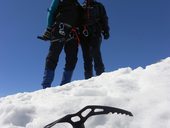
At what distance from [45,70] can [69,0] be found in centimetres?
183

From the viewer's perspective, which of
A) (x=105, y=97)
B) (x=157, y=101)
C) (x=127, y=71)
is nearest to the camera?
(x=157, y=101)

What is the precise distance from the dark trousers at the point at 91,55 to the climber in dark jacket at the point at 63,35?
0.26 m

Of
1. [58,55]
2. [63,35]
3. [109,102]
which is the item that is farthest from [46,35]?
[109,102]

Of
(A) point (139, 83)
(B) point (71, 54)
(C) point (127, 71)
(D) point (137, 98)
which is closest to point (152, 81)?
(A) point (139, 83)

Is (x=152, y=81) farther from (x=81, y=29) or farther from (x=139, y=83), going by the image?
(x=81, y=29)

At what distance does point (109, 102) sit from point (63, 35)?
4302 mm

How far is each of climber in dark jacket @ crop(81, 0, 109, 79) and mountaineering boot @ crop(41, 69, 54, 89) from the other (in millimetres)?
857

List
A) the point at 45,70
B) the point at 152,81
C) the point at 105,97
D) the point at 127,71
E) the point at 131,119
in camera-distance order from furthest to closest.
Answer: the point at 45,70, the point at 127,71, the point at 152,81, the point at 105,97, the point at 131,119

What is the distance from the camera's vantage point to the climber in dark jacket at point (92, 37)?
8.97 metres

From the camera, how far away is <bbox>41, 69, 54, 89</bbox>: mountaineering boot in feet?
28.0

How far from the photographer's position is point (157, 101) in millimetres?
4684

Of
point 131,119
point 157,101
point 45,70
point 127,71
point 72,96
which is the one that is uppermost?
point 45,70

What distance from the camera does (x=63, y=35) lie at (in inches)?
350

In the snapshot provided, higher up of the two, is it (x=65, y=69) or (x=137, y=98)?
(x=65, y=69)
